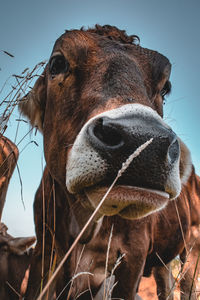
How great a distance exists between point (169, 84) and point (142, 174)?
1981 millimetres

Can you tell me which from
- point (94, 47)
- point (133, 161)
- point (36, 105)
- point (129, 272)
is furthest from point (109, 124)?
point (36, 105)

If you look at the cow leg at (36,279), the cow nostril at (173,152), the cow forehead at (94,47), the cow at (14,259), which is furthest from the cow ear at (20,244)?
the cow nostril at (173,152)

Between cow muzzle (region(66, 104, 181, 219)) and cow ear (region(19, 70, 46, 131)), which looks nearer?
cow muzzle (region(66, 104, 181, 219))

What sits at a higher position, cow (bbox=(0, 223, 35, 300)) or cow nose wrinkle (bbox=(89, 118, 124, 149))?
cow nose wrinkle (bbox=(89, 118, 124, 149))

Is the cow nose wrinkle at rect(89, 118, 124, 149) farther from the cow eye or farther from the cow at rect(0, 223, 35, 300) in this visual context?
the cow at rect(0, 223, 35, 300)

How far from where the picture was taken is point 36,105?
11.5 feet

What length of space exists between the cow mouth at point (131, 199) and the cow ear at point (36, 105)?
6.50 ft

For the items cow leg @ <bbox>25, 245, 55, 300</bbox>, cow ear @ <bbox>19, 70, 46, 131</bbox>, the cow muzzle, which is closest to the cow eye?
cow ear @ <bbox>19, 70, 46, 131</bbox>

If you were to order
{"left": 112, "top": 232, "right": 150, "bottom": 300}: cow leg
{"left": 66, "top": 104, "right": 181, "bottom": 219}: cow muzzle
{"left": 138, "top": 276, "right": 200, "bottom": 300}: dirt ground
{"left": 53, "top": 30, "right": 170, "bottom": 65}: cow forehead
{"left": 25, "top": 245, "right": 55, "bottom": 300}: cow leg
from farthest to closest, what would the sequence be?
{"left": 138, "top": 276, "right": 200, "bottom": 300}: dirt ground < {"left": 25, "top": 245, "right": 55, "bottom": 300}: cow leg < {"left": 112, "top": 232, "right": 150, "bottom": 300}: cow leg < {"left": 53, "top": 30, "right": 170, "bottom": 65}: cow forehead < {"left": 66, "top": 104, "right": 181, "bottom": 219}: cow muzzle

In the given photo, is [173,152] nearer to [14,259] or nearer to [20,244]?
[20,244]

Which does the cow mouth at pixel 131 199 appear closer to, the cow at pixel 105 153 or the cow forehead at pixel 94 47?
the cow at pixel 105 153

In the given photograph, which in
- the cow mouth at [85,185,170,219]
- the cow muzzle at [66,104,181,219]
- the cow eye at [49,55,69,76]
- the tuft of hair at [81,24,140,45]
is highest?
the tuft of hair at [81,24,140,45]

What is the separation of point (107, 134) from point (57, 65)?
1.49m

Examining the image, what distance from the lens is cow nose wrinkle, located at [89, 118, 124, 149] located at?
1.48 m
